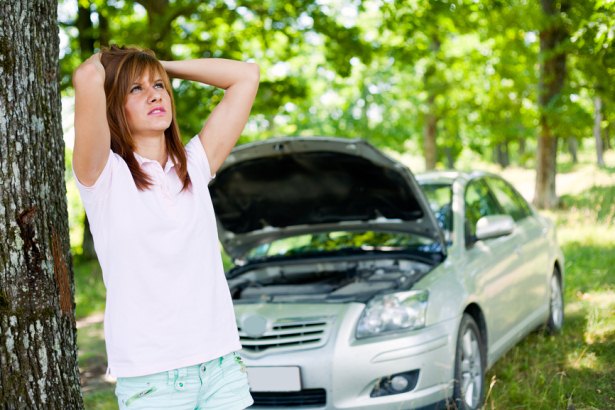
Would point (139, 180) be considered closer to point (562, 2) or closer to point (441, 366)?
point (441, 366)

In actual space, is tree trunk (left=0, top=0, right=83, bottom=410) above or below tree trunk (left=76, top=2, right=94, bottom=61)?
below

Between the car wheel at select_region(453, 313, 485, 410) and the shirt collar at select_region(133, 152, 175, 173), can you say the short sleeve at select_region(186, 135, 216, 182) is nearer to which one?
the shirt collar at select_region(133, 152, 175, 173)

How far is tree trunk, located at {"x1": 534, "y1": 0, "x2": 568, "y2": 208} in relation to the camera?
15344mm

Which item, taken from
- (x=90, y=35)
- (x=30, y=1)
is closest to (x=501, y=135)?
(x=90, y=35)

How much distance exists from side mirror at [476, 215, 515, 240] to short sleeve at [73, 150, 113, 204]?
3.30m

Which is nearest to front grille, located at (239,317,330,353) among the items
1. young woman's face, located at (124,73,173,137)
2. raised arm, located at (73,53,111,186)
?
young woman's face, located at (124,73,173,137)

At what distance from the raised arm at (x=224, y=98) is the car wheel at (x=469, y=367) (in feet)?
7.57

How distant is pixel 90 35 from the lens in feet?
49.3

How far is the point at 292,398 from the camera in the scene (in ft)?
14.3

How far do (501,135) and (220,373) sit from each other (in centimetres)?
2054

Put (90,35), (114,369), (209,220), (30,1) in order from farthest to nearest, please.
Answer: (90,35), (30,1), (209,220), (114,369)

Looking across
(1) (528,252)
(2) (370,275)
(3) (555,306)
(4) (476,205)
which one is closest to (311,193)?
(2) (370,275)

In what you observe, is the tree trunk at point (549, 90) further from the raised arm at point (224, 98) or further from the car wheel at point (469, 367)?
the raised arm at point (224, 98)

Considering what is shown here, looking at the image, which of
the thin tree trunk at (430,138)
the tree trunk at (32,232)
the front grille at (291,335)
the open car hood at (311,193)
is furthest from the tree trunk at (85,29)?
the tree trunk at (32,232)
